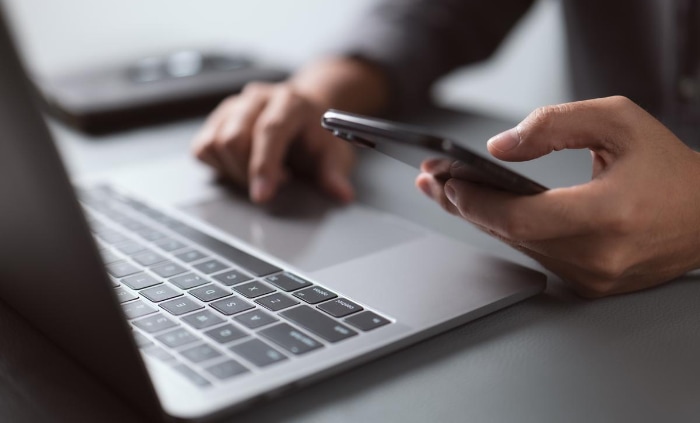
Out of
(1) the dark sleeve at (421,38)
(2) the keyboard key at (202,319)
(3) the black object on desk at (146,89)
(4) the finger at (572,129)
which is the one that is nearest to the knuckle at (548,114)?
(4) the finger at (572,129)

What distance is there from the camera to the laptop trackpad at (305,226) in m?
0.52

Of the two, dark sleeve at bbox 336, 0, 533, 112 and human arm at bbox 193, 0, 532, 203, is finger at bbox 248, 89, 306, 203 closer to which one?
human arm at bbox 193, 0, 532, 203

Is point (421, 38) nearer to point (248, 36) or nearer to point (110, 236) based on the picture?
point (110, 236)

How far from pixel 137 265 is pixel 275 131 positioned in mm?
221

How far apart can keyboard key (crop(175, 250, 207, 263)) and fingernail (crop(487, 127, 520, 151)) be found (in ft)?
0.68

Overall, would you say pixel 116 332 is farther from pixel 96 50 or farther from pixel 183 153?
pixel 96 50

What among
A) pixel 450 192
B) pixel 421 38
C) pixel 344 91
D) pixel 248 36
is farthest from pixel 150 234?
pixel 248 36

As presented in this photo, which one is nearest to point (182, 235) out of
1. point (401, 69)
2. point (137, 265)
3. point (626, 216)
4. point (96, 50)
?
point (137, 265)

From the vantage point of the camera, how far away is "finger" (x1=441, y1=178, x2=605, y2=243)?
0.39 metres

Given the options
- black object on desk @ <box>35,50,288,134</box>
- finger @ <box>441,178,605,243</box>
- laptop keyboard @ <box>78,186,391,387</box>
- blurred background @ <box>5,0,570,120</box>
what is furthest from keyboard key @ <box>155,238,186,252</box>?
blurred background @ <box>5,0,570,120</box>

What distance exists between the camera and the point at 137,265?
0.49 m

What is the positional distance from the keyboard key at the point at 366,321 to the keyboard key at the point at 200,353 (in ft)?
0.25

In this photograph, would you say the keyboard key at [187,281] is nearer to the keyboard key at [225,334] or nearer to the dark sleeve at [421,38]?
the keyboard key at [225,334]

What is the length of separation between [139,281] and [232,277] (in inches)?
2.3
